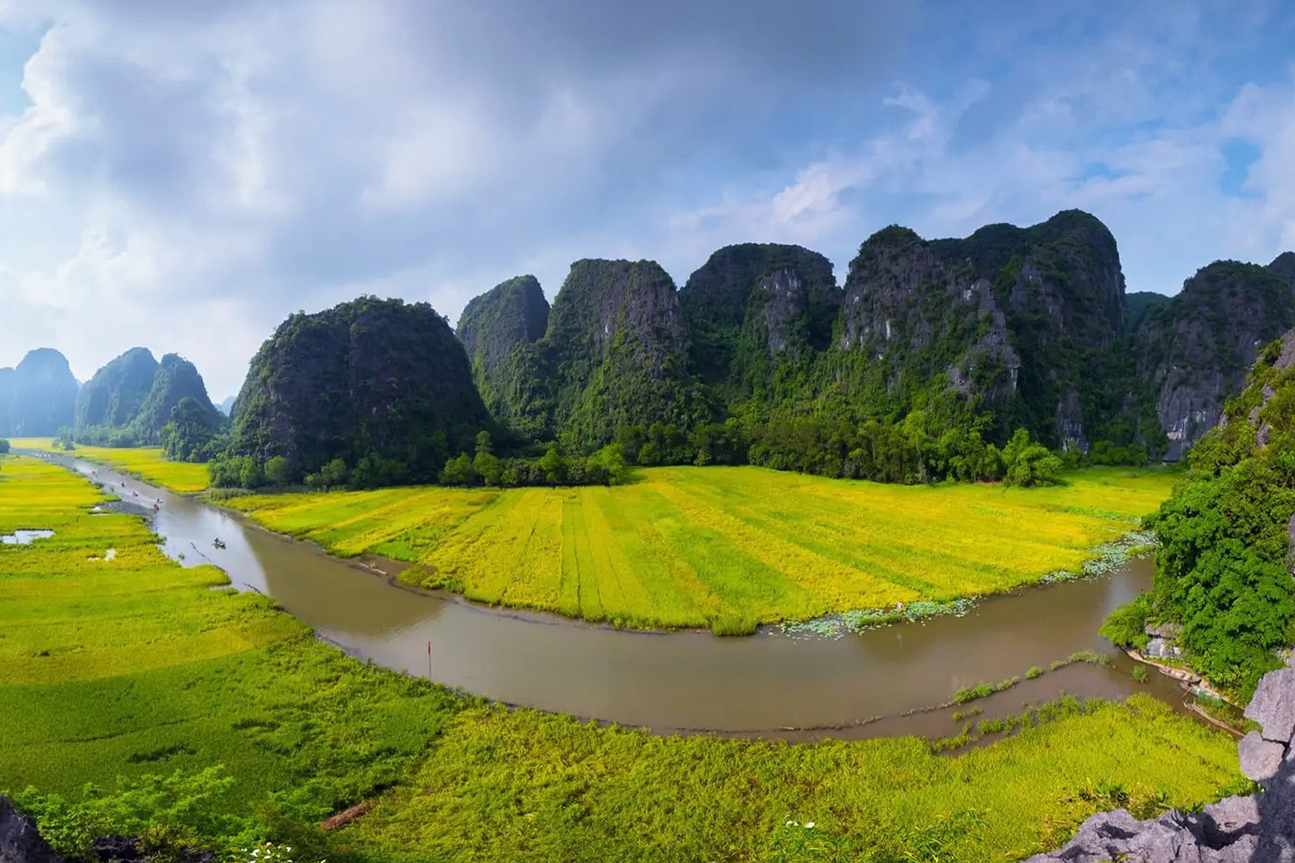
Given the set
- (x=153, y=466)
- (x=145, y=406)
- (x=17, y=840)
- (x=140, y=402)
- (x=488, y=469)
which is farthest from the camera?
(x=140, y=402)

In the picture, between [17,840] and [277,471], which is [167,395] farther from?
[17,840]

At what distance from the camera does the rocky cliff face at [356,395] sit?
2621 inches

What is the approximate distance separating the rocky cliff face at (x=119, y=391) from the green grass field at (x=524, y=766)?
153453 millimetres

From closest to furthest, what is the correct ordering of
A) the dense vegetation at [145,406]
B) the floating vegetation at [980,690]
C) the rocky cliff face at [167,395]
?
the floating vegetation at [980,690] → the dense vegetation at [145,406] → the rocky cliff face at [167,395]

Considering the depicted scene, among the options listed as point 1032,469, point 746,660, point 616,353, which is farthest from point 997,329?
point 746,660

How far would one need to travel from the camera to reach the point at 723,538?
36.0 metres

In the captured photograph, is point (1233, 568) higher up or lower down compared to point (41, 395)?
lower down

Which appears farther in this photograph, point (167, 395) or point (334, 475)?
point (167, 395)

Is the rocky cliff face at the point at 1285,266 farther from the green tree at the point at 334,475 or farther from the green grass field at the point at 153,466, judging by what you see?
the green grass field at the point at 153,466

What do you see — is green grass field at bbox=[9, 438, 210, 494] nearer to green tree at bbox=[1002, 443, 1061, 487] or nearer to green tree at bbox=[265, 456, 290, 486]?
green tree at bbox=[265, 456, 290, 486]

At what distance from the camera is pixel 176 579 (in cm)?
2914

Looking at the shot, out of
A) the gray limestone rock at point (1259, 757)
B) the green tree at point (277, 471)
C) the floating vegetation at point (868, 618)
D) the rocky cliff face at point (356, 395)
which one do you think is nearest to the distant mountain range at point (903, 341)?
the rocky cliff face at point (356, 395)

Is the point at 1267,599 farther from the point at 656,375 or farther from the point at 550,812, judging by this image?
the point at 656,375

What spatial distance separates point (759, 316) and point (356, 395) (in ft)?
220
